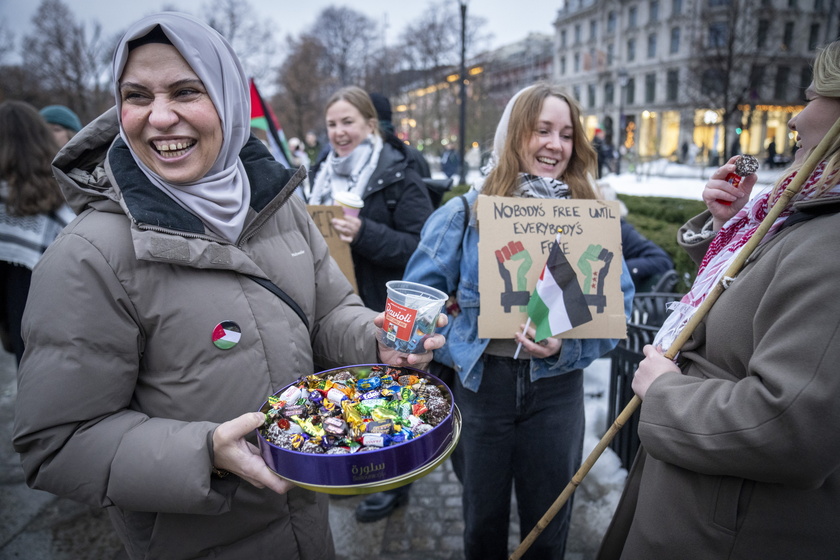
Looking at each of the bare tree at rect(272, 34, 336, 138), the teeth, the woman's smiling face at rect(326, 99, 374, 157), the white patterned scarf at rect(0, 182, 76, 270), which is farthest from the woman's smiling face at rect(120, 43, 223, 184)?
the bare tree at rect(272, 34, 336, 138)

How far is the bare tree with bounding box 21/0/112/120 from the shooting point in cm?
2973

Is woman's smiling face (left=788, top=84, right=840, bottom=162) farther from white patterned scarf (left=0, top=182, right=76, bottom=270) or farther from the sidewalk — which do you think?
white patterned scarf (left=0, top=182, right=76, bottom=270)

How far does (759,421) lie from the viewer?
1.27m

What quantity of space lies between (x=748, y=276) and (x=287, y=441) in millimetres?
1343

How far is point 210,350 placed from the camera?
1475 mm

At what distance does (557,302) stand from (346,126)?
2.50 meters

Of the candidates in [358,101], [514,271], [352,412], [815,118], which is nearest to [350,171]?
[358,101]

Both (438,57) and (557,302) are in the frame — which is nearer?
(557,302)

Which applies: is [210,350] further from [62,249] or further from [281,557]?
[281,557]

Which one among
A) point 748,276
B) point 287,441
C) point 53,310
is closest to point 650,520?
point 748,276

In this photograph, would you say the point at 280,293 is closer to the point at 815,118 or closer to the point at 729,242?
the point at 729,242

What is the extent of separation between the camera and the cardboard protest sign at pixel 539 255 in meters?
2.18

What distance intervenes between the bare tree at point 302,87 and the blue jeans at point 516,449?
1177 inches

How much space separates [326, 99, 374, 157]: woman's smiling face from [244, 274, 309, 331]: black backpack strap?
249 centimetres
